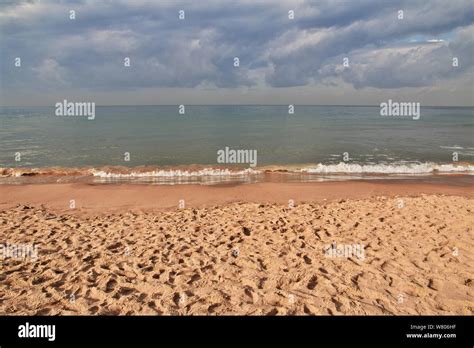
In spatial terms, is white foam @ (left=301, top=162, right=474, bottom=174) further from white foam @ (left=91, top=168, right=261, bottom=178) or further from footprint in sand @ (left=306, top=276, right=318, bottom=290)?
footprint in sand @ (left=306, top=276, right=318, bottom=290)

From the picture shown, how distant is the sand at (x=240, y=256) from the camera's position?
505 cm

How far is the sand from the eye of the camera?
5055 millimetres

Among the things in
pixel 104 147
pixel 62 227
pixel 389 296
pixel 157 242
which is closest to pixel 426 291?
pixel 389 296

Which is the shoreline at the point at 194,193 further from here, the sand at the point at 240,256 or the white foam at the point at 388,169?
the white foam at the point at 388,169

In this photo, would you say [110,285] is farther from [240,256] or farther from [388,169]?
[388,169]

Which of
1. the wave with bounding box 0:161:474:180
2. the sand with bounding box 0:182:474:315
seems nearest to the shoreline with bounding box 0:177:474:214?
the sand with bounding box 0:182:474:315

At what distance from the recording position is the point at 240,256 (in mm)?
6793

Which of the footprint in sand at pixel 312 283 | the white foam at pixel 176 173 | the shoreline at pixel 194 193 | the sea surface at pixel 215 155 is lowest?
the footprint in sand at pixel 312 283

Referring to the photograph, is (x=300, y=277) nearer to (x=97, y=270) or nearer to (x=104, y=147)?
(x=97, y=270)

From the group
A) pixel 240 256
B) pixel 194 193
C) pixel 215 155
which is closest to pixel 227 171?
pixel 215 155

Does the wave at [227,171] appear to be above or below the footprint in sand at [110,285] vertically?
above

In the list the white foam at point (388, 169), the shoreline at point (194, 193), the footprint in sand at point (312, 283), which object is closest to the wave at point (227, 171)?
the white foam at point (388, 169)

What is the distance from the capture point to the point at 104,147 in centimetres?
2658

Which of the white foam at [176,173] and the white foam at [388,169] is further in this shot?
the white foam at [388,169]
